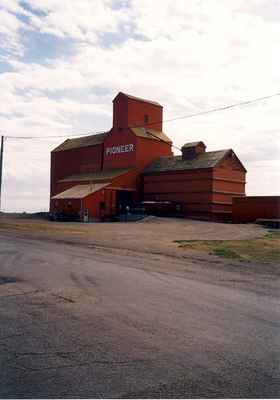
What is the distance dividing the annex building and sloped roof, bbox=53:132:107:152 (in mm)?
203

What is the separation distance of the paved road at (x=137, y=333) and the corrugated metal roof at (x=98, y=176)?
1423 inches

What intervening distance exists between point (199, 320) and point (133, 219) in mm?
35683

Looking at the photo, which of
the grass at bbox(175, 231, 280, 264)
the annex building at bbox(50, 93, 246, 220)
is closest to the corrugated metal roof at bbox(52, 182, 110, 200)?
the annex building at bbox(50, 93, 246, 220)

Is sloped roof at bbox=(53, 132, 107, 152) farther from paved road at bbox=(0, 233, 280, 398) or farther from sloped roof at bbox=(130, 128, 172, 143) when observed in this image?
paved road at bbox=(0, 233, 280, 398)

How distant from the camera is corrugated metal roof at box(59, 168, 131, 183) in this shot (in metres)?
47.9

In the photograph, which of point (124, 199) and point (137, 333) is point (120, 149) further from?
point (137, 333)

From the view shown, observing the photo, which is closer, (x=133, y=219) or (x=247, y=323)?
(x=247, y=323)

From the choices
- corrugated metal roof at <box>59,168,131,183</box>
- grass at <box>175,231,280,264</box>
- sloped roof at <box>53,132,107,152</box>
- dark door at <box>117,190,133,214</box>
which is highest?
sloped roof at <box>53,132,107,152</box>

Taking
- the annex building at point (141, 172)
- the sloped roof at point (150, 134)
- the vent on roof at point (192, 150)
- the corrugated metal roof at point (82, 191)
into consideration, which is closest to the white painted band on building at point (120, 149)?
the annex building at point (141, 172)

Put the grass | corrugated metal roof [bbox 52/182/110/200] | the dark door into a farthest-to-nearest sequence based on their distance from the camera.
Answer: the dark door < corrugated metal roof [bbox 52/182/110/200] < the grass

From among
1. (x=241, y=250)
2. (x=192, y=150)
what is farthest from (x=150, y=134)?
(x=241, y=250)

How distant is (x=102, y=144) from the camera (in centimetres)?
5291

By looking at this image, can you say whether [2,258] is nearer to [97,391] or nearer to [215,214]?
[97,391]

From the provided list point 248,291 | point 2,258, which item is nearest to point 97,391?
point 248,291
